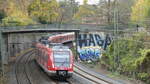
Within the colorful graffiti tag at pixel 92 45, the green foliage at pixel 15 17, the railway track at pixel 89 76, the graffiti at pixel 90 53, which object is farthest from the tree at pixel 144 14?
the green foliage at pixel 15 17

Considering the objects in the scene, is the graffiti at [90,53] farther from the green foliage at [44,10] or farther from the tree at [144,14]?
the green foliage at [44,10]

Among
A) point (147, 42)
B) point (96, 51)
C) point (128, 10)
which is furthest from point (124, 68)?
point (128, 10)

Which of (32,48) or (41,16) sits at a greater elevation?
(41,16)

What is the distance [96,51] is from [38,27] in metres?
10.7

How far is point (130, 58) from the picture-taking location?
1244 inches

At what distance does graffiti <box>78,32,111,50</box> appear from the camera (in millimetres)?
43478

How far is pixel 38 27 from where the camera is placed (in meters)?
47.6

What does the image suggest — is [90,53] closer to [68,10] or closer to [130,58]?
[130,58]

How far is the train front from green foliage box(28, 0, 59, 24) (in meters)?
43.9

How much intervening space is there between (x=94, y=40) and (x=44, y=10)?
30.1 meters

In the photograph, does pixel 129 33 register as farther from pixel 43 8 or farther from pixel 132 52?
pixel 43 8

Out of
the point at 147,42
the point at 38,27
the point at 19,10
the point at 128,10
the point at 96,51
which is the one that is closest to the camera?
the point at 147,42

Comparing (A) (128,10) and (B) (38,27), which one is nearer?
(B) (38,27)

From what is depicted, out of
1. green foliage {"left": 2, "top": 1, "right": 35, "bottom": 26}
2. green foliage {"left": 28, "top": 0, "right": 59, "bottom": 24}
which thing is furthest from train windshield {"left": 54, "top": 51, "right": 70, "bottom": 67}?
green foliage {"left": 28, "top": 0, "right": 59, "bottom": 24}
